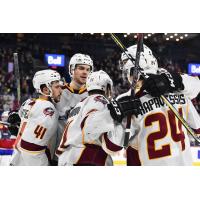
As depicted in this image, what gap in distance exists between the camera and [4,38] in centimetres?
369

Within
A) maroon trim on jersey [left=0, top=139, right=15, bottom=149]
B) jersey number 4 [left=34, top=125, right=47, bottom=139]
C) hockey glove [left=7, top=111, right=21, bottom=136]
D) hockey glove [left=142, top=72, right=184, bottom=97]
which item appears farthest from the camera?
maroon trim on jersey [left=0, top=139, right=15, bottom=149]

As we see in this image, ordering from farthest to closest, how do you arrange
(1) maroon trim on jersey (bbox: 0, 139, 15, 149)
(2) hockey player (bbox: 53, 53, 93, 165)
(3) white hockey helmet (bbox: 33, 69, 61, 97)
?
1. (1) maroon trim on jersey (bbox: 0, 139, 15, 149)
2. (2) hockey player (bbox: 53, 53, 93, 165)
3. (3) white hockey helmet (bbox: 33, 69, 61, 97)

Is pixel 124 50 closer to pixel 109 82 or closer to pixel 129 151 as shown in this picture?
pixel 109 82

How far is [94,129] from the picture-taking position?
2.62 metres

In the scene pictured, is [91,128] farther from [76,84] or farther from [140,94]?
[76,84]

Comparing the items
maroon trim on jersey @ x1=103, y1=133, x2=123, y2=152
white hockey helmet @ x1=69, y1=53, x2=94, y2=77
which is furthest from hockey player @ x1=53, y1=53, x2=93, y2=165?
maroon trim on jersey @ x1=103, y1=133, x2=123, y2=152

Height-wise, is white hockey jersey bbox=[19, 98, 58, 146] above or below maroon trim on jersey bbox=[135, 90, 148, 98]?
below

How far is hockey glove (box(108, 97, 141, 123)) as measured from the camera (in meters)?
2.54

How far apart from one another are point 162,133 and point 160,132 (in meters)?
0.01

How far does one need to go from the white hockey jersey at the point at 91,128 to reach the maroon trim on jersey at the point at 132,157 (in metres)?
0.15

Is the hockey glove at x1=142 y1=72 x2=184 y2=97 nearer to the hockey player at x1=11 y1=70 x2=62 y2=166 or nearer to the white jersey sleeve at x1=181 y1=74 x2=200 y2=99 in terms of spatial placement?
the white jersey sleeve at x1=181 y1=74 x2=200 y2=99

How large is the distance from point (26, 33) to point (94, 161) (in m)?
1.29

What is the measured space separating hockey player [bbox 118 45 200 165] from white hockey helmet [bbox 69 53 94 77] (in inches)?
31.4

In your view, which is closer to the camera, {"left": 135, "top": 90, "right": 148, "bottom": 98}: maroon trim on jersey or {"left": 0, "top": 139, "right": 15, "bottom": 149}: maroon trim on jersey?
{"left": 135, "top": 90, "right": 148, "bottom": 98}: maroon trim on jersey
